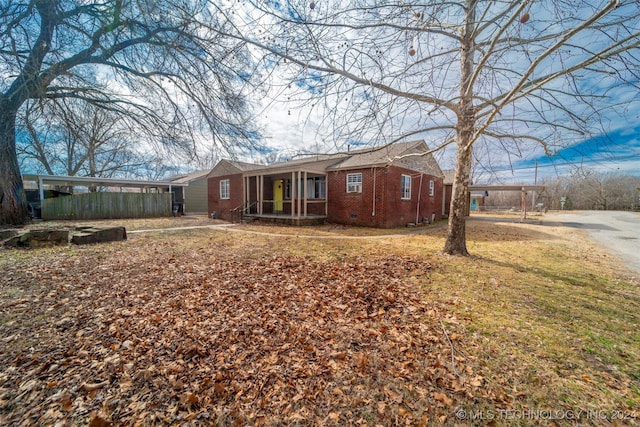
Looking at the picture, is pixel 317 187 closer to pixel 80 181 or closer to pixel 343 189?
pixel 343 189

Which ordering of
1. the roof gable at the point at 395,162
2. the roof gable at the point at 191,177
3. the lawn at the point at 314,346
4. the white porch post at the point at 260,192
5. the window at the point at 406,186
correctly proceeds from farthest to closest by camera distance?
the roof gable at the point at 191,177 → the white porch post at the point at 260,192 → the window at the point at 406,186 → the roof gable at the point at 395,162 → the lawn at the point at 314,346

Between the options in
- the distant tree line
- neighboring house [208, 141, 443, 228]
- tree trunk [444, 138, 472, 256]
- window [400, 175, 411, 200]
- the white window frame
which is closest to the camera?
tree trunk [444, 138, 472, 256]

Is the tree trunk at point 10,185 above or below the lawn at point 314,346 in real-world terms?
above

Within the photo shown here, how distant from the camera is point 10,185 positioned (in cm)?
1002

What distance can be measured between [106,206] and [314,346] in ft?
70.1

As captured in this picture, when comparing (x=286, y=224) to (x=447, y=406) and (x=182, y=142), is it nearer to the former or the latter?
(x=182, y=142)

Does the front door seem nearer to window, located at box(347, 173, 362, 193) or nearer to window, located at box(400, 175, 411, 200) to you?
window, located at box(347, 173, 362, 193)

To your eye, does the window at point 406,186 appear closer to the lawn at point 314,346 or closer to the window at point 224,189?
the lawn at point 314,346

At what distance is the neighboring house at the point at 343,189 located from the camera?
13.2 metres

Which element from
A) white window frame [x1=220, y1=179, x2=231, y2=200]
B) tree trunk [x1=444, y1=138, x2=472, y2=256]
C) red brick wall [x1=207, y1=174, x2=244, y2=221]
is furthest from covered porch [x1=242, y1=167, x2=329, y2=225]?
tree trunk [x1=444, y1=138, x2=472, y2=256]

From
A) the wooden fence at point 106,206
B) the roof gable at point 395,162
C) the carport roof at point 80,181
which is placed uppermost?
the roof gable at point 395,162

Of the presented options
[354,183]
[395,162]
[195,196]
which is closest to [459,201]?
[395,162]

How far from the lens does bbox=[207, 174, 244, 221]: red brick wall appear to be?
1789 centimetres

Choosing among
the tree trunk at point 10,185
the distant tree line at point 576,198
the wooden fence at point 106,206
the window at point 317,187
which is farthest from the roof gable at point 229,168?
the distant tree line at point 576,198
